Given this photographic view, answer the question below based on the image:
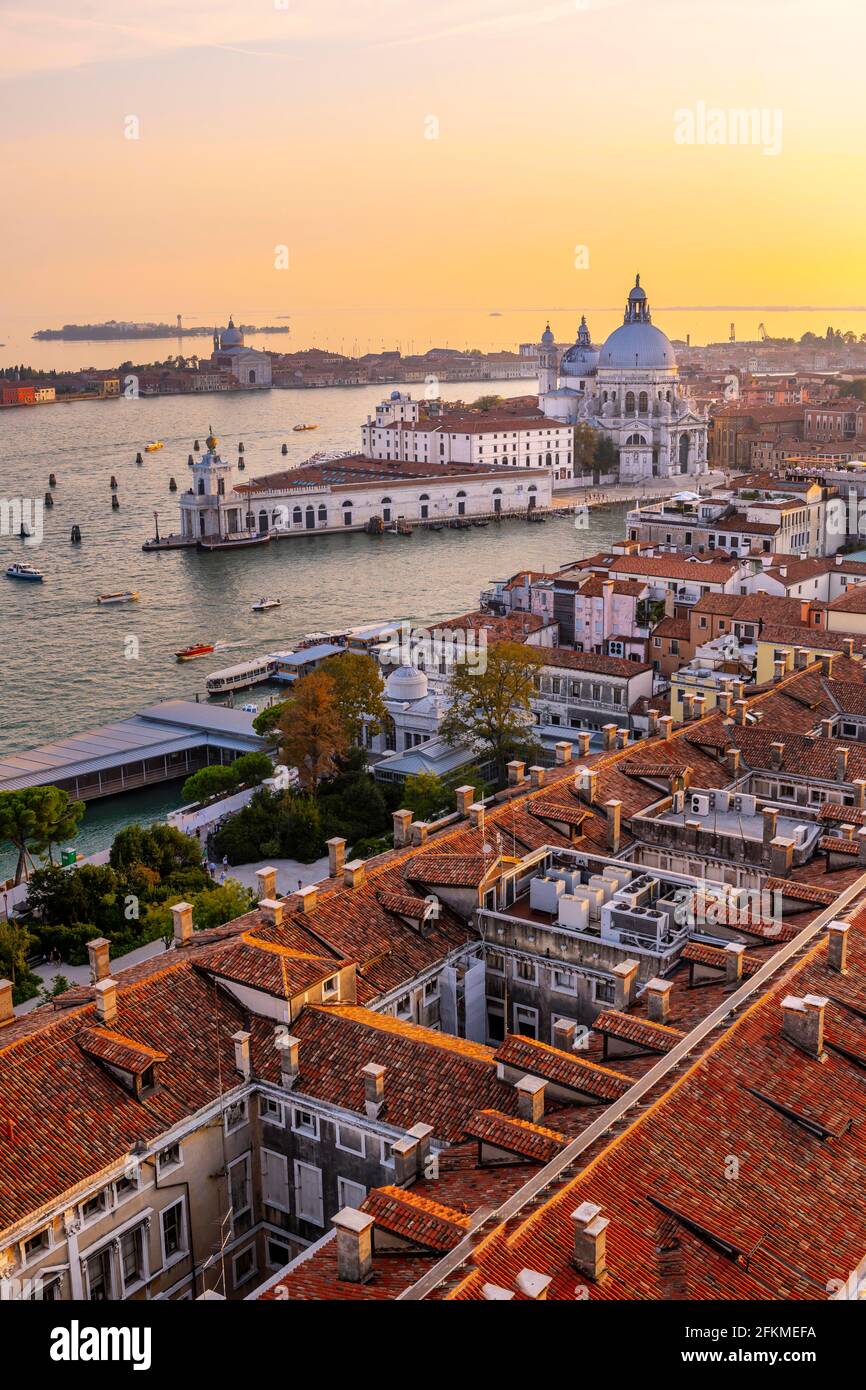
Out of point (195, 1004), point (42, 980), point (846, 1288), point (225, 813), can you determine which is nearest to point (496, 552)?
point (225, 813)

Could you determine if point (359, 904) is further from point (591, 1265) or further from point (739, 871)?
point (591, 1265)

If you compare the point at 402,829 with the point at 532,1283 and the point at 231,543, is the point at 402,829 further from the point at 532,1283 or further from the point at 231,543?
the point at 231,543

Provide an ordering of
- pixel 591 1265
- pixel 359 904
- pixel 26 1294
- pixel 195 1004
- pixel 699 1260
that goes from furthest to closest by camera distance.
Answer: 1. pixel 359 904
2. pixel 195 1004
3. pixel 26 1294
4. pixel 699 1260
5. pixel 591 1265

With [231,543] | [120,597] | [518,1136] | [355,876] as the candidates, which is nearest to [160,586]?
[120,597]

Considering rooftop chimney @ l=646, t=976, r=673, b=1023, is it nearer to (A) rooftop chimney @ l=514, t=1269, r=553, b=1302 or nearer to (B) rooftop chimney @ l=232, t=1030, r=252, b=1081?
(B) rooftop chimney @ l=232, t=1030, r=252, b=1081

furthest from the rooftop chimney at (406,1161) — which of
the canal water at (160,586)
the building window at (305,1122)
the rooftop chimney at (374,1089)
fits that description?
the canal water at (160,586)
